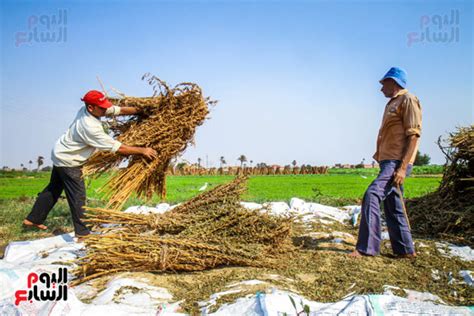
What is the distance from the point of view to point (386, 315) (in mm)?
2410

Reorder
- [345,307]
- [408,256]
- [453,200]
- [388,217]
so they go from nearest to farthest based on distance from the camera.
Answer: [345,307] → [408,256] → [388,217] → [453,200]

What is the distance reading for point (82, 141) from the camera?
16.0 ft

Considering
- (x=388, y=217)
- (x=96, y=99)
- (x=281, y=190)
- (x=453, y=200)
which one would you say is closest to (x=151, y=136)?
(x=96, y=99)

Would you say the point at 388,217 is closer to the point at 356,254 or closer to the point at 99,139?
the point at 356,254

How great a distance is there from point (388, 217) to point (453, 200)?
2039 mm

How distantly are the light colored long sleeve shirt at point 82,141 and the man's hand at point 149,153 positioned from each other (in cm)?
31

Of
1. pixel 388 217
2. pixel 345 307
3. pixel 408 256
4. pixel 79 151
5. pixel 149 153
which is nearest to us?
pixel 345 307

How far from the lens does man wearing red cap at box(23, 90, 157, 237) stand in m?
4.64

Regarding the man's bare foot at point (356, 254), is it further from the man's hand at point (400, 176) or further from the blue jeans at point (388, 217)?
the man's hand at point (400, 176)

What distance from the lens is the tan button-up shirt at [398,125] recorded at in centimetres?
405

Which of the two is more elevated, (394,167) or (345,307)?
(394,167)

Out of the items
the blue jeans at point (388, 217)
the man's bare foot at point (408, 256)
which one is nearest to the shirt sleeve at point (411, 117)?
the blue jeans at point (388, 217)

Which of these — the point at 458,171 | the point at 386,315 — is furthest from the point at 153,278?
the point at 458,171

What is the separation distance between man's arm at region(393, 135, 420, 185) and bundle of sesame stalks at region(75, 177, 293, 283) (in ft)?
3.98
